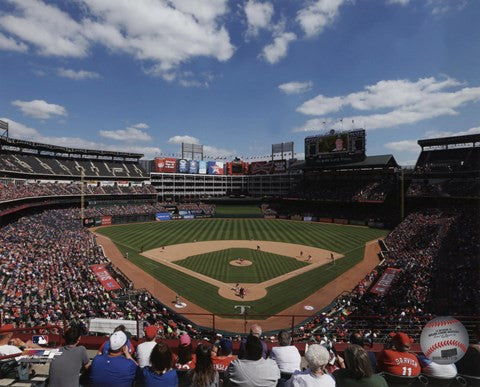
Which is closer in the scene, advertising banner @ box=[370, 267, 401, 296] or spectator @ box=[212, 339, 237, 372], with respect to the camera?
spectator @ box=[212, 339, 237, 372]

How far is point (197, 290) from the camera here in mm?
26234

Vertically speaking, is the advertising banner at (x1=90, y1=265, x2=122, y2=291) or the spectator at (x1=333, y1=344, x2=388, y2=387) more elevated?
the spectator at (x1=333, y1=344, x2=388, y2=387)

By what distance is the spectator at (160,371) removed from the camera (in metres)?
3.95

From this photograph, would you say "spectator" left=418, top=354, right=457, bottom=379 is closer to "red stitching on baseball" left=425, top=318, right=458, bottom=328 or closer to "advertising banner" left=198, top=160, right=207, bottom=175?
"red stitching on baseball" left=425, top=318, right=458, bottom=328

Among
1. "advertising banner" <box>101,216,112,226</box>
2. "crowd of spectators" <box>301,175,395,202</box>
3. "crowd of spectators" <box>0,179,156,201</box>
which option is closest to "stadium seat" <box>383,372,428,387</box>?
"crowd of spectators" <box>0,179,156,201</box>

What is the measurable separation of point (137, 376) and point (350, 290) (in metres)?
26.2

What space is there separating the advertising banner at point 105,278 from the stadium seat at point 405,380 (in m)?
24.7

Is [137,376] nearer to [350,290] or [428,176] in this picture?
[350,290]

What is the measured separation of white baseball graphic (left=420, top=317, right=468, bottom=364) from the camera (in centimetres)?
472

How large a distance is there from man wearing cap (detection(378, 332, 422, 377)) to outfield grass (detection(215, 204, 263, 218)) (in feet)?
245

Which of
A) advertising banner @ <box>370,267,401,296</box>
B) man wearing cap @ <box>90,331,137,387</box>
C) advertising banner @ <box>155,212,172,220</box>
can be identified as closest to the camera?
man wearing cap @ <box>90,331,137,387</box>

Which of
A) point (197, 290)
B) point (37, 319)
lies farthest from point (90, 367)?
A: point (197, 290)

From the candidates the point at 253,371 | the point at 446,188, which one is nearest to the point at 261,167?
the point at 446,188

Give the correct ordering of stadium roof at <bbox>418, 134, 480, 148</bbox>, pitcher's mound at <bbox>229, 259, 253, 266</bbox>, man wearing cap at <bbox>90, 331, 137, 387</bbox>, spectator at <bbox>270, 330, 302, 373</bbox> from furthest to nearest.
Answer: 1. stadium roof at <bbox>418, 134, 480, 148</bbox>
2. pitcher's mound at <bbox>229, 259, 253, 266</bbox>
3. spectator at <bbox>270, 330, 302, 373</bbox>
4. man wearing cap at <bbox>90, 331, 137, 387</bbox>
